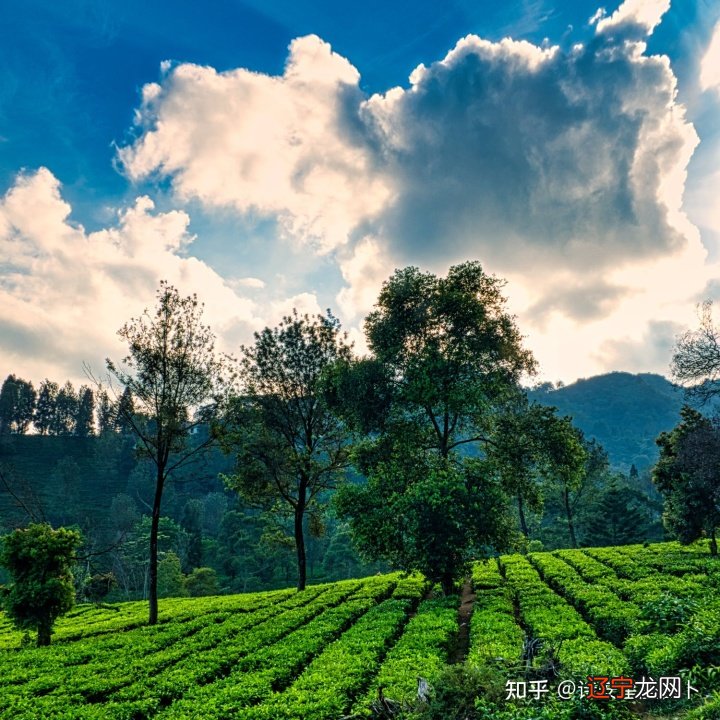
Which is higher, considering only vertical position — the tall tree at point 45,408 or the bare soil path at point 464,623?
the tall tree at point 45,408

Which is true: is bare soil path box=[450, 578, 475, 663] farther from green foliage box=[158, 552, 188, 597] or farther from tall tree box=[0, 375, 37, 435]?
tall tree box=[0, 375, 37, 435]

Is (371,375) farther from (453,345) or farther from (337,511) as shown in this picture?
(337,511)

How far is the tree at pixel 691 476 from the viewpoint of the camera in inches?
1244

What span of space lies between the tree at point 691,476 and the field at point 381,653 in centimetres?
668

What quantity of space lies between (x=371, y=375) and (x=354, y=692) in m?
17.4

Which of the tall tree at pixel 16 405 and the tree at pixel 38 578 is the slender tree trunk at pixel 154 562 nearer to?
the tree at pixel 38 578

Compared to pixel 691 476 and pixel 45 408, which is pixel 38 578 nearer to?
pixel 691 476

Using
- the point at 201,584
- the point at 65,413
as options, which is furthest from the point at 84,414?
the point at 201,584

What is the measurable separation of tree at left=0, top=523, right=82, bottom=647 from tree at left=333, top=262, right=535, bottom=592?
1526 centimetres

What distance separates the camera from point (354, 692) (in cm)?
1280

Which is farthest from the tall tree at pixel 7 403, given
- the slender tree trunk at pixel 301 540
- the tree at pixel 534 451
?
the tree at pixel 534 451

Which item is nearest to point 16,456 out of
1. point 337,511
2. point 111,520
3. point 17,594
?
point 111,520

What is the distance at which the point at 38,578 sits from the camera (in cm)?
2370

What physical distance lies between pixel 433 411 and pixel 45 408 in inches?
6946
